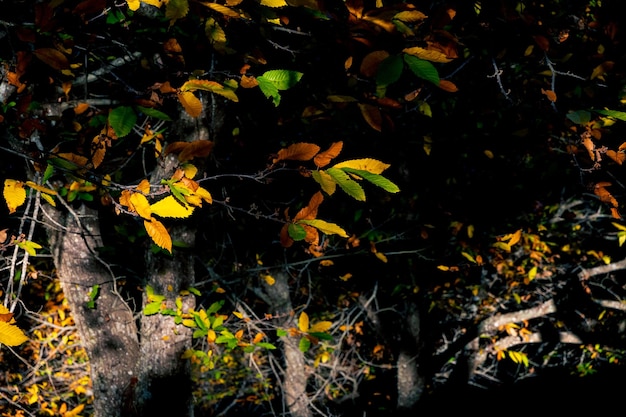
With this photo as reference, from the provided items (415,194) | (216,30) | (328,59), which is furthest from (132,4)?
(415,194)

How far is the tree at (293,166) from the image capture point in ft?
4.19

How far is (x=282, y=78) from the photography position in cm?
131

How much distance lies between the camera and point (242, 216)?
15.1 ft

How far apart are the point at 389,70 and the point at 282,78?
427 millimetres

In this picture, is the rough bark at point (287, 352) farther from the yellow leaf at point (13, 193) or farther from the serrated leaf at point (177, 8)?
the serrated leaf at point (177, 8)

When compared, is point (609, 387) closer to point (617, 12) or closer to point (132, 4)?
point (617, 12)

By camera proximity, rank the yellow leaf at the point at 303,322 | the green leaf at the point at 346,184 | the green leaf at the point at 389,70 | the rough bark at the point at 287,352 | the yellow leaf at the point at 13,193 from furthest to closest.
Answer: the rough bark at the point at 287,352, the yellow leaf at the point at 303,322, the yellow leaf at the point at 13,193, the green leaf at the point at 346,184, the green leaf at the point at 389,70

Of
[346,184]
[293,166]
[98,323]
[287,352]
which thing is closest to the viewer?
[346,184]

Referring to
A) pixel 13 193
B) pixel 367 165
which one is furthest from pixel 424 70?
pixel 13 193

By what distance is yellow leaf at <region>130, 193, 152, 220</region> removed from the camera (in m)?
1.15

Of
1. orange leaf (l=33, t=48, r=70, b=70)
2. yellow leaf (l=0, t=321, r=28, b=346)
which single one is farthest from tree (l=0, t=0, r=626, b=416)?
yellow leaf (l=0, t=321, r=28, b=346)

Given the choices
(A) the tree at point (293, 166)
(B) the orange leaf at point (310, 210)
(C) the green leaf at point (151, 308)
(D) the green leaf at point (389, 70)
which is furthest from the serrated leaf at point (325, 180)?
(C) the green leaf at point (151, 308)

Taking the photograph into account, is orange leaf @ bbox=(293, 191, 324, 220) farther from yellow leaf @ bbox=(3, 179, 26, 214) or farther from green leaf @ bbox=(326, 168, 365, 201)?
yellow leaf @ bbox=(3, 179, 26, 214)

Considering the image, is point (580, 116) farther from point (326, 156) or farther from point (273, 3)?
point (273, 3)
